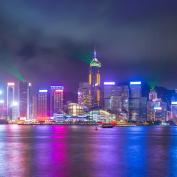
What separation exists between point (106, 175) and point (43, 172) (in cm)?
613

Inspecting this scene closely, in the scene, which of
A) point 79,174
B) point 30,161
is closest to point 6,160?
point 30,161

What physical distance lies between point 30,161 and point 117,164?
1013cm

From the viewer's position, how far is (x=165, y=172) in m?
41.2

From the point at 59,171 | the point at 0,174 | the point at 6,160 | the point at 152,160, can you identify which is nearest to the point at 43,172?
the point at 59,171

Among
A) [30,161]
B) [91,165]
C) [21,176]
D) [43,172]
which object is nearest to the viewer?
[21,176]

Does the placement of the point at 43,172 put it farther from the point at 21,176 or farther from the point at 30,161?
the point at 30,161

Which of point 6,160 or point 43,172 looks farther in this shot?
point 6,160

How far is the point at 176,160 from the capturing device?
51250 millimetres

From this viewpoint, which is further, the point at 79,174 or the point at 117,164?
the point at 117,164

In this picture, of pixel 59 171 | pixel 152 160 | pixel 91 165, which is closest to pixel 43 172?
pixel 59 171

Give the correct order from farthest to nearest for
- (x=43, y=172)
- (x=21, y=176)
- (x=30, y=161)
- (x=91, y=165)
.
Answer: (x=30, y=161)
(x=91, y=165)
(x=43, y=172)
(x=21, y=176)

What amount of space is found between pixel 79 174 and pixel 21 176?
17.4 feet

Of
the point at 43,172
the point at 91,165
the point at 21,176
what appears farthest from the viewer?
the point at 91,165

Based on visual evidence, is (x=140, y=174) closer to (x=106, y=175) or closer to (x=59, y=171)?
(x=106, y=175)
